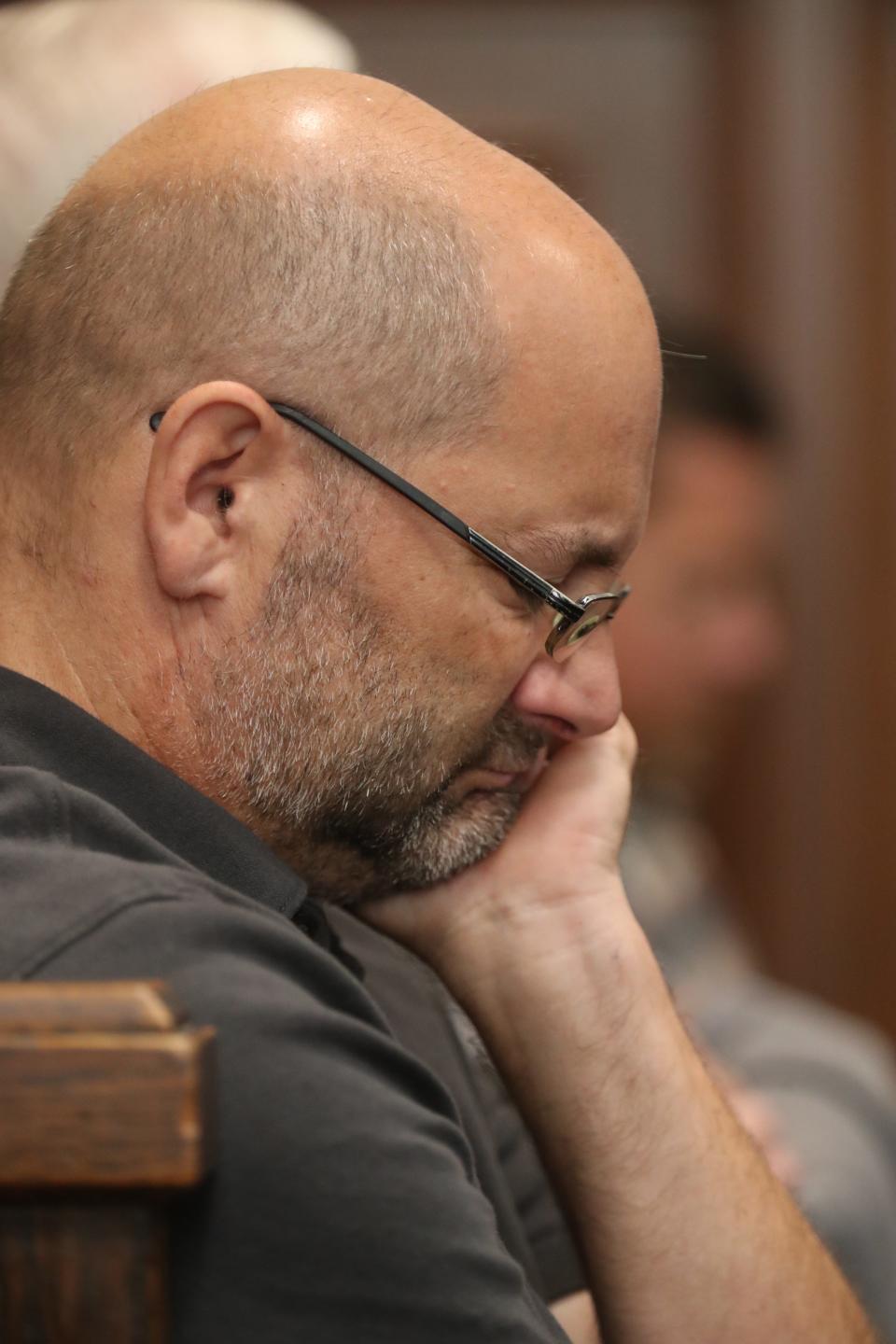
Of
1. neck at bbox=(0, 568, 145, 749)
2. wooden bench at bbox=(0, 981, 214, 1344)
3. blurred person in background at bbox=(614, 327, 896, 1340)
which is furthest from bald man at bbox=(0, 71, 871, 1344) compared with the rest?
blurred person in background at bbox=(614, 327, 896, 1340)

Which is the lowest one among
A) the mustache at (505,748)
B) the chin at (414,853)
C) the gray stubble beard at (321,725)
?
Result: the chin at (414,853)

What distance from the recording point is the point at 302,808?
97 cm

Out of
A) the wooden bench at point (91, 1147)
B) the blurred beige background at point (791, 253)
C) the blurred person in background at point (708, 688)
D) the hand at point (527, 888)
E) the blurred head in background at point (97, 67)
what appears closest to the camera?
the wooden bench at point (91, 1147)

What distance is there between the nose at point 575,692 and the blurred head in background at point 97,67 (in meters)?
0.71

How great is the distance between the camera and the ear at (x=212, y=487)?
914 mm

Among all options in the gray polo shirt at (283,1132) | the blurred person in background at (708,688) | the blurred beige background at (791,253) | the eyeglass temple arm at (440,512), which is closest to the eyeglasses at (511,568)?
the eyeglass temple arm at (440,512)

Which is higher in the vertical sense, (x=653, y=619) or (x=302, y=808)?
(x=302, y=808)

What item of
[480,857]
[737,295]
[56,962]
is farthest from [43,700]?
[737,295]

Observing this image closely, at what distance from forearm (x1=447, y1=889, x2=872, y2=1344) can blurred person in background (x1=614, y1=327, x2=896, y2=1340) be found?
44.1 inches

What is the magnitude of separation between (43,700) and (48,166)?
84 cm

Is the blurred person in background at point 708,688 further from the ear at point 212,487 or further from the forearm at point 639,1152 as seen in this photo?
the ear at point 212,487

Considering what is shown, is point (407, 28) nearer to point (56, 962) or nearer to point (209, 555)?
point (209, 555)

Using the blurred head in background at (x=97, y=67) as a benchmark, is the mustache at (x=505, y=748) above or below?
below

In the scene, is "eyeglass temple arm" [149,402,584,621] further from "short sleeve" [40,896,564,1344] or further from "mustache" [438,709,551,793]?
"short sleeve" [40,896,564,1344]
